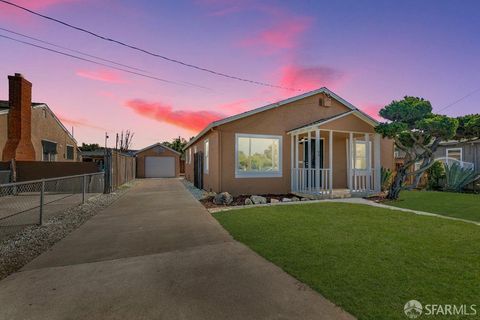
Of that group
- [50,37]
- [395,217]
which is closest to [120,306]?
[395,217]

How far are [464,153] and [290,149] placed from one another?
444 inches

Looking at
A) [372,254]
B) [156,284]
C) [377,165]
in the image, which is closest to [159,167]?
[377,165]

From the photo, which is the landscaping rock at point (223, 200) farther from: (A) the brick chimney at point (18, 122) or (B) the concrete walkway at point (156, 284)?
(A) the brick chimney at point (18, 122)

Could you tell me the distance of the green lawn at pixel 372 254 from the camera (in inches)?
107

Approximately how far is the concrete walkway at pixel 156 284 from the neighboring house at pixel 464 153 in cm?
1457

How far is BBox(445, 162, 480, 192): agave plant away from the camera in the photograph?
12.8 meters

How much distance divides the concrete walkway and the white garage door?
85.1 feet

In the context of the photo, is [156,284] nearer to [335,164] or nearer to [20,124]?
[335,164]

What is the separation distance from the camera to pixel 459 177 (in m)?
12.9

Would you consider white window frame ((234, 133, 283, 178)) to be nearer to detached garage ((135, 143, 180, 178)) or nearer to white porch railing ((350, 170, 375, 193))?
white porch railing ((350, 170, 375, 193))

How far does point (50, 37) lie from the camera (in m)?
9.08

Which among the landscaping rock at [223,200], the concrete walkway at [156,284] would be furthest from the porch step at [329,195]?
the concrete walkway at [156,284]

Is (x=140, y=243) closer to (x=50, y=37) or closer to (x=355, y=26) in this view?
(x=50, y=37)

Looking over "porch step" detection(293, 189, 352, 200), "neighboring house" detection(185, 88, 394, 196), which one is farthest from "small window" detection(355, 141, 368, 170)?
"porch step" detection(293, 189, 352, 200)
